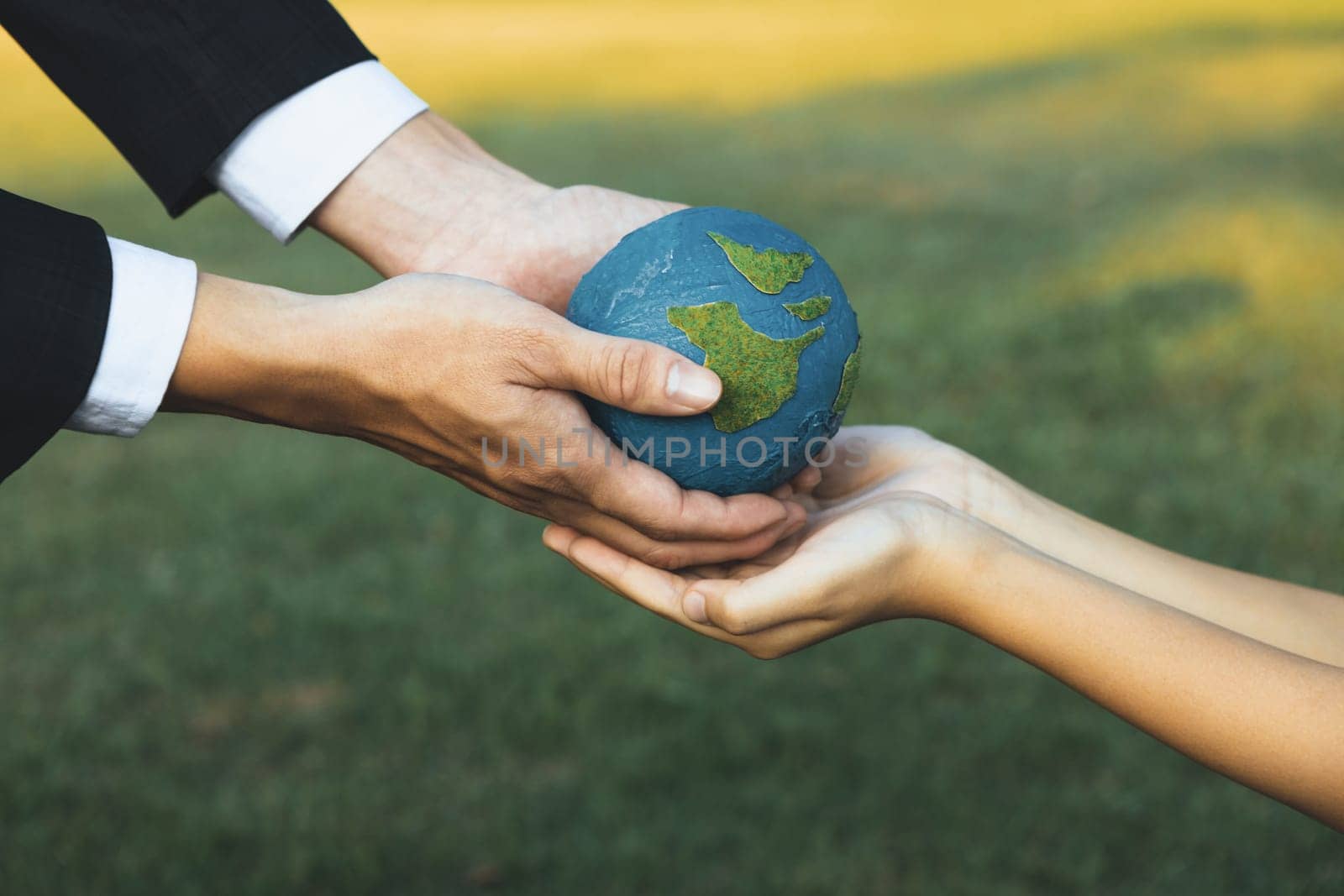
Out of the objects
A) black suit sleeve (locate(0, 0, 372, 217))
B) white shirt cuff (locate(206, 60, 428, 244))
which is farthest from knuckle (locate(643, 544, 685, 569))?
black suit sleeve (locate(0, 0, 372, 217))

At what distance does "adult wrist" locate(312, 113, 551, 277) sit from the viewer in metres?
3.20

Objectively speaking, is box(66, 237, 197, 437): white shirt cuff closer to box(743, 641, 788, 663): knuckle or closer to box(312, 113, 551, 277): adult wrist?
box(312, 113, 551, 277): adult wrist

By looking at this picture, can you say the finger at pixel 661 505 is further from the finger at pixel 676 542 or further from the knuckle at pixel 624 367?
the knuckle at pixel 624 367

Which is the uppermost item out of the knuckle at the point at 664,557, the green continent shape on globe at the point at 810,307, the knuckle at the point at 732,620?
the green continent shape on globe at the point at 810,307

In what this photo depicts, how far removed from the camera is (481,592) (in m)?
4.72

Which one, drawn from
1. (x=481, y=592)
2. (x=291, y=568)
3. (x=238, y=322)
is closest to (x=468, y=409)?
(x=238, y=322)

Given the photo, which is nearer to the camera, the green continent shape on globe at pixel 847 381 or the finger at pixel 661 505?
the finger at pixel 661 505

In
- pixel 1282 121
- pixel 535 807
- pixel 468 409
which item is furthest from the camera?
pixel 1282 121

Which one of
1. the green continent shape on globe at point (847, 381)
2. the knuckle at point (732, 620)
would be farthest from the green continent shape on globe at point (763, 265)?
the knuckle at point (732, 620)

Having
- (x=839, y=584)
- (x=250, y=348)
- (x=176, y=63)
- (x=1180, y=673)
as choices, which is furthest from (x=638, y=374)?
(x=176, y=63)

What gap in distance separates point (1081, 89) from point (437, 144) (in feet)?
33.1

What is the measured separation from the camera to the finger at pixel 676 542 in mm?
2680

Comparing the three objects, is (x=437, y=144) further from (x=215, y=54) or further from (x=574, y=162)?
(x=574, y=162)

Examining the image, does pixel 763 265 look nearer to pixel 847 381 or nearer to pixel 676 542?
pixel 847 381
